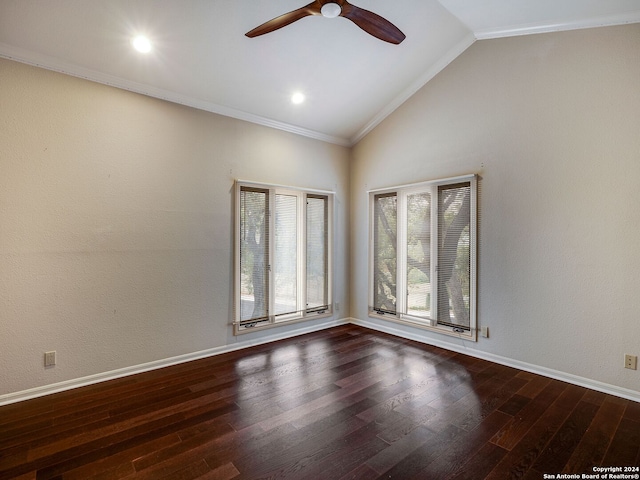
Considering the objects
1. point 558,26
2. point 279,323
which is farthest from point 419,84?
point 279,323

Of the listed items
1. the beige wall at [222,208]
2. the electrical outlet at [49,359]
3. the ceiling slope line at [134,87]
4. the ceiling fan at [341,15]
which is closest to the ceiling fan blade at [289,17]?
the ceiling fan at [341,15]

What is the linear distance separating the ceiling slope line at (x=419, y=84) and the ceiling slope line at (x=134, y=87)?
778 mm

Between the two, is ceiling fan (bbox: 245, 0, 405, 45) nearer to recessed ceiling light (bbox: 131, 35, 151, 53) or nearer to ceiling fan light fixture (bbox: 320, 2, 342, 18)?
ceiling fan light fixture (bbox: 320, 2, 342, 18)

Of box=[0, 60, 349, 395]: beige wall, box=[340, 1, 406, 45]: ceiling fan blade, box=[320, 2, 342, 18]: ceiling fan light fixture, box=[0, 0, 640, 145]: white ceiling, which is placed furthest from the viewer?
box=[0, 60, 349, 395]: beige wall

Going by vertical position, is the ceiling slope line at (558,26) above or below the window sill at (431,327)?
above

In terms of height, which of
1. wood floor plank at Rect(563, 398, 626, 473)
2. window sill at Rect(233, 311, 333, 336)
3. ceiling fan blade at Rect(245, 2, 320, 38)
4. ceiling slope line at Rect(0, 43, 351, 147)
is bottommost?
wood floor plank at Rect(563, 398, 626, 473)

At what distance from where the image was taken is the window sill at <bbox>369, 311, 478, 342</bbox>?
3.65 m

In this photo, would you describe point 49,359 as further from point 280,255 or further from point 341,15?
point 341,15

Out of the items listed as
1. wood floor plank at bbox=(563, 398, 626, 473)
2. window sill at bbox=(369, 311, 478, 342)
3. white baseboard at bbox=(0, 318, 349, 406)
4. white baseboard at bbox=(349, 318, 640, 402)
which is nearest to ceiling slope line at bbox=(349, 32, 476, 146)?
window sill at bbox=(369, 311, 478, 342)

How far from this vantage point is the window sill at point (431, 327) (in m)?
3.65

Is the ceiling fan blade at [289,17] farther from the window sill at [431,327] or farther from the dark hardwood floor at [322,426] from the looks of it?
the window sill at [431,327]

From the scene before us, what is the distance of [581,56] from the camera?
2941 mm

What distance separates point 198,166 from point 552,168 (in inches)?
142

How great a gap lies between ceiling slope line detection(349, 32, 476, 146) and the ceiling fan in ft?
4.59
